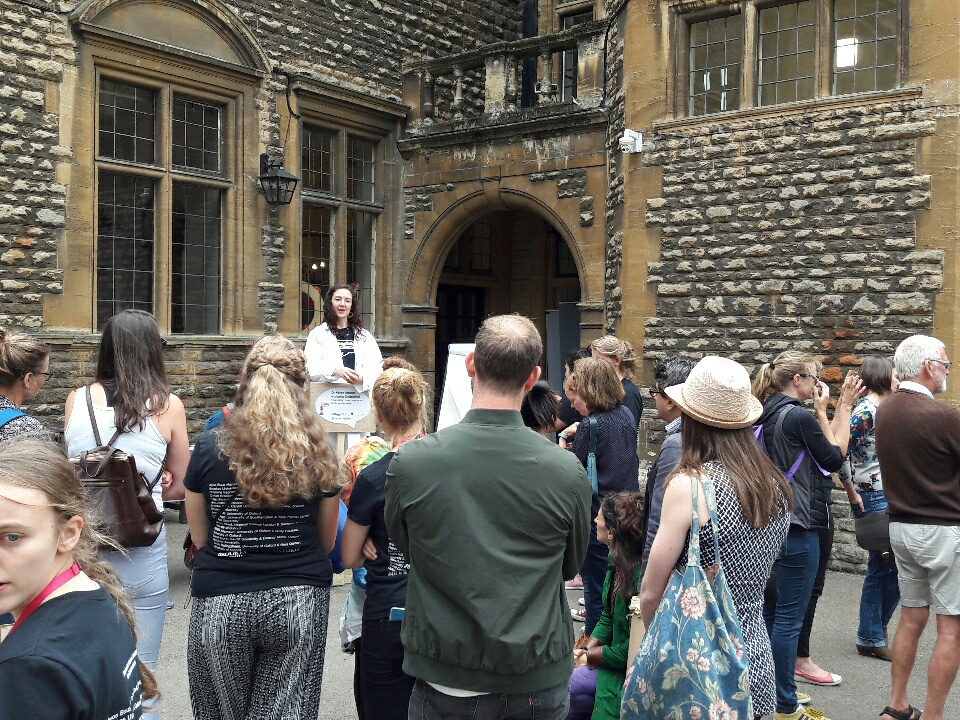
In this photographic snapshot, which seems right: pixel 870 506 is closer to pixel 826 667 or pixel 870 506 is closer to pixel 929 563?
pixel 826 667

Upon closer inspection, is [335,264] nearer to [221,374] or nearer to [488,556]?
[221,374]

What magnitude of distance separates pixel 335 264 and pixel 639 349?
411cm

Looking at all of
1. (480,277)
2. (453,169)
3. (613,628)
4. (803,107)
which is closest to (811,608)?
(613,628)

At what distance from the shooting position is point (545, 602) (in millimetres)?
2189

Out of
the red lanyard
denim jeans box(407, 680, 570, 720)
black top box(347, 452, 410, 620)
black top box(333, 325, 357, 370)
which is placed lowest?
denim jeans box(407, 680, 570, 720)

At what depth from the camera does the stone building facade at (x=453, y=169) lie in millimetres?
7598

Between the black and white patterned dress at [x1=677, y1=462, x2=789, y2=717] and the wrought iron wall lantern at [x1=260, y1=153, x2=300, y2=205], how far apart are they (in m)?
7.95

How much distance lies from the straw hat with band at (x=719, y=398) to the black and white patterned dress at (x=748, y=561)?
14 centimetres

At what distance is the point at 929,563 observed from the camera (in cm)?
399

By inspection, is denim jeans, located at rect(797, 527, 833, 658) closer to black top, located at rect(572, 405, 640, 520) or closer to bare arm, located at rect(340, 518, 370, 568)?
black top, located at rect(572, 405, 640, 520)

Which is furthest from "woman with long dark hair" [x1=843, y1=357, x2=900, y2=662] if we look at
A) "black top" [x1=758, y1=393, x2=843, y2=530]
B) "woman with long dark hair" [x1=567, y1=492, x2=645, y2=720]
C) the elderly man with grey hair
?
"woman with long dark hair" [x1=567, y1=492, x2=645, y2=720]

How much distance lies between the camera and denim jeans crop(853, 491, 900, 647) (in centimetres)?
534

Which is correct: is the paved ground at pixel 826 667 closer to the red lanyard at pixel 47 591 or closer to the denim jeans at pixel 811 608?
the denim jeans at pixel 811 608

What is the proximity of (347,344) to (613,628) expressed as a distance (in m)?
3.98
